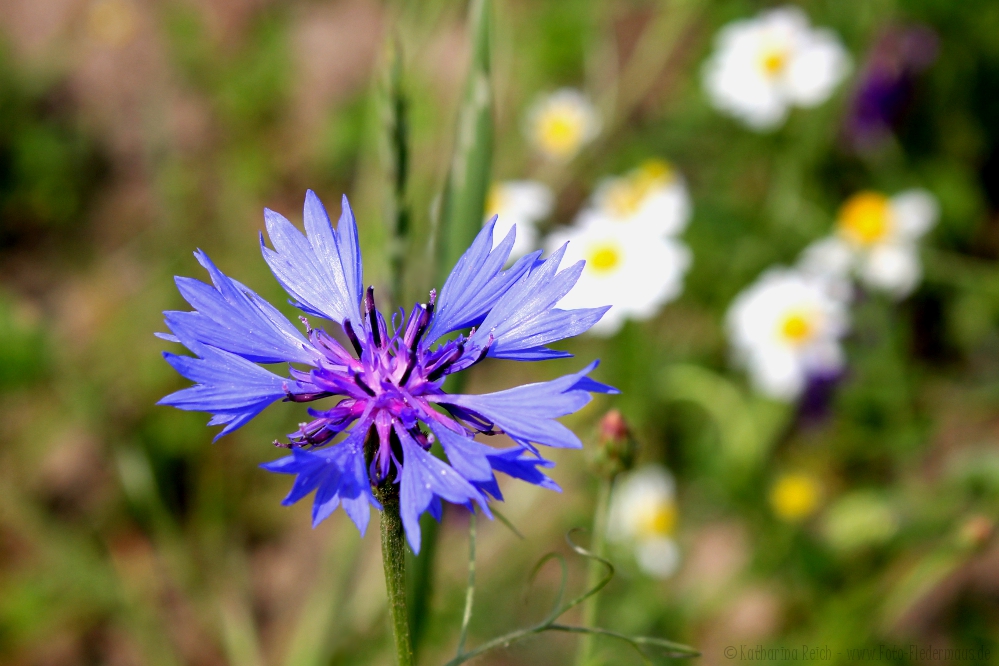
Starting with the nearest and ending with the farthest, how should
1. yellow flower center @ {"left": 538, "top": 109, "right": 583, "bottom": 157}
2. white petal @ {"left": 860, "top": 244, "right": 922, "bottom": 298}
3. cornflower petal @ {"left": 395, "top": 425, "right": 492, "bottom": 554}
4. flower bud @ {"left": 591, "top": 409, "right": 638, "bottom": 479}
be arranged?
cornflower petal @ {"left": 395, "top": 425, "right": 492, "bottom": 554}
flower bud @ {"left": 591, "top": 409, "right": 638, "bottom": 479}
white petal @ {"left": 860, "top": 244, "right": 922, "bottom": 298}
yellow flower center @ {"left": 538, "top": 109, "right": 583, "bottom": 157}

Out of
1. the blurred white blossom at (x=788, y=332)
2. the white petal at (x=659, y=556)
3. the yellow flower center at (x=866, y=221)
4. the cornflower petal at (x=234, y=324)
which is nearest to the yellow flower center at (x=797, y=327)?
the blurred white blossom at (x=788, y=332)

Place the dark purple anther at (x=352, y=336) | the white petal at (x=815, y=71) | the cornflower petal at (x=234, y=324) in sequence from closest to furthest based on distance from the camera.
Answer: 1. the cornflower petal at (x=234, y=324)
2. the dark purple anther at (x=352, y=336)
3. the white petal at (x=815, y=71)

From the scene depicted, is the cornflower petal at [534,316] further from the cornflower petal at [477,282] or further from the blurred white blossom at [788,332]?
the blurred white blossom at [788,332]

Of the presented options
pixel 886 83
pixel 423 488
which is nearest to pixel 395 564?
pixel 423 488

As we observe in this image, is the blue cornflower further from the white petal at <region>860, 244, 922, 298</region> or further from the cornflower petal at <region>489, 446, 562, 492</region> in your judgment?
the white petal at <region>860, 244, 922, 298</region>

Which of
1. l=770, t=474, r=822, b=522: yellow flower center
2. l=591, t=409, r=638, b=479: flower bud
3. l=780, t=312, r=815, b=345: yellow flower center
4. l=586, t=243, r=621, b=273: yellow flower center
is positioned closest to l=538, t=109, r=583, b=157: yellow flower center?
l=586, t=243, r=621, b=273: yellow flower center

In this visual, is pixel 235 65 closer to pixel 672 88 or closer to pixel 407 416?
pixel 672 88
